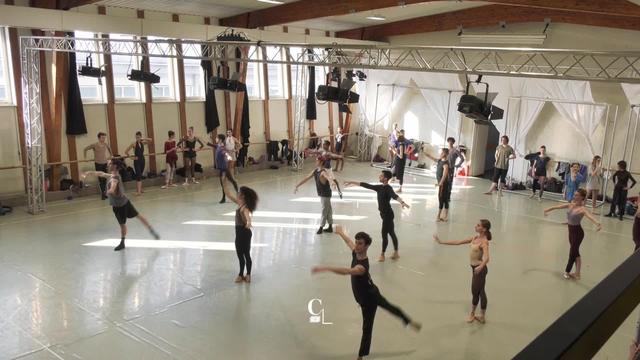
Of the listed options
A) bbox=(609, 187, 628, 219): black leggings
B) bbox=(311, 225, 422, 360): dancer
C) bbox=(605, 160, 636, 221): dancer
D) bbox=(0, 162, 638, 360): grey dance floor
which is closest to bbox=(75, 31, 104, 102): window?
bbox=(0, 162, 638, 360): grey dance floor

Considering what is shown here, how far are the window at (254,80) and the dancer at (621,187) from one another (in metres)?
→ 10.0

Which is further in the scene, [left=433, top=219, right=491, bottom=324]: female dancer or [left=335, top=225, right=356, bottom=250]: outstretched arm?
[left=433, top=219, right=491, bottom=324]: female dancer

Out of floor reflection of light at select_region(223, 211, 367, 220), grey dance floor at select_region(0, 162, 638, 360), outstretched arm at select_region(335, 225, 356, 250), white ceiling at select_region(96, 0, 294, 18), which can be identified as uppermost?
white ceiling at select_region(96, 0, 294, 18)

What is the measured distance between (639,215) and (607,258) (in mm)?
1664

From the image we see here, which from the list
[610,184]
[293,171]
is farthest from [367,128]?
[610,184]

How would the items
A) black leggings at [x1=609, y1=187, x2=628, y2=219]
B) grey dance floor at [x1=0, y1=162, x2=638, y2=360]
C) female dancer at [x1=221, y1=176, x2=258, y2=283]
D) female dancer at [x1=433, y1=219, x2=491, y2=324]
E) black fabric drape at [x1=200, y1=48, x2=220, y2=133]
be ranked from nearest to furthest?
grey dance floor at [x1=0, y1=162, x2=638, y2=360] < female dancer at [x1=433, y1=219, x2=491, y2=324] < female dancer at [x1=221, y1=176, x2=258, y2=283] < black leggings at [x1=609, y1=187, x2=628, y2=219] < black fabric drape at [x1=200, y1=48, x2=220, y2=133]

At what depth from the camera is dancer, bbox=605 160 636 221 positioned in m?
10.6

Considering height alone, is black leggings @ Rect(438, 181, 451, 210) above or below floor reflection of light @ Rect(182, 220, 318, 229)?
above

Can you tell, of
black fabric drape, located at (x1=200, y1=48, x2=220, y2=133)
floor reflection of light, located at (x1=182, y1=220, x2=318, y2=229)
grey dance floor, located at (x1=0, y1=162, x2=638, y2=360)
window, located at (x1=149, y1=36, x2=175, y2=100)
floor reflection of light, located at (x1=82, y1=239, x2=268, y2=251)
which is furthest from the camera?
black fabric drape, located at (x1=200, y1=48, x2=220, y2=133)

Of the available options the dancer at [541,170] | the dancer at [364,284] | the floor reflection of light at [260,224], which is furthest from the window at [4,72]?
the dancer at [541,170]

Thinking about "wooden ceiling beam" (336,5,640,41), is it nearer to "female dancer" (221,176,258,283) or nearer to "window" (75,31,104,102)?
"window" (75,31,104,102)

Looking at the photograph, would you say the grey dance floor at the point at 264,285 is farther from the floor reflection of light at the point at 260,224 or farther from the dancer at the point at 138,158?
the dancer at the point at 138,158

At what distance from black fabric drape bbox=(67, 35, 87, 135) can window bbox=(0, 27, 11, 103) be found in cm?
119

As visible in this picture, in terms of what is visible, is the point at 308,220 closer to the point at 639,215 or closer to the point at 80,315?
the point at 80,315
